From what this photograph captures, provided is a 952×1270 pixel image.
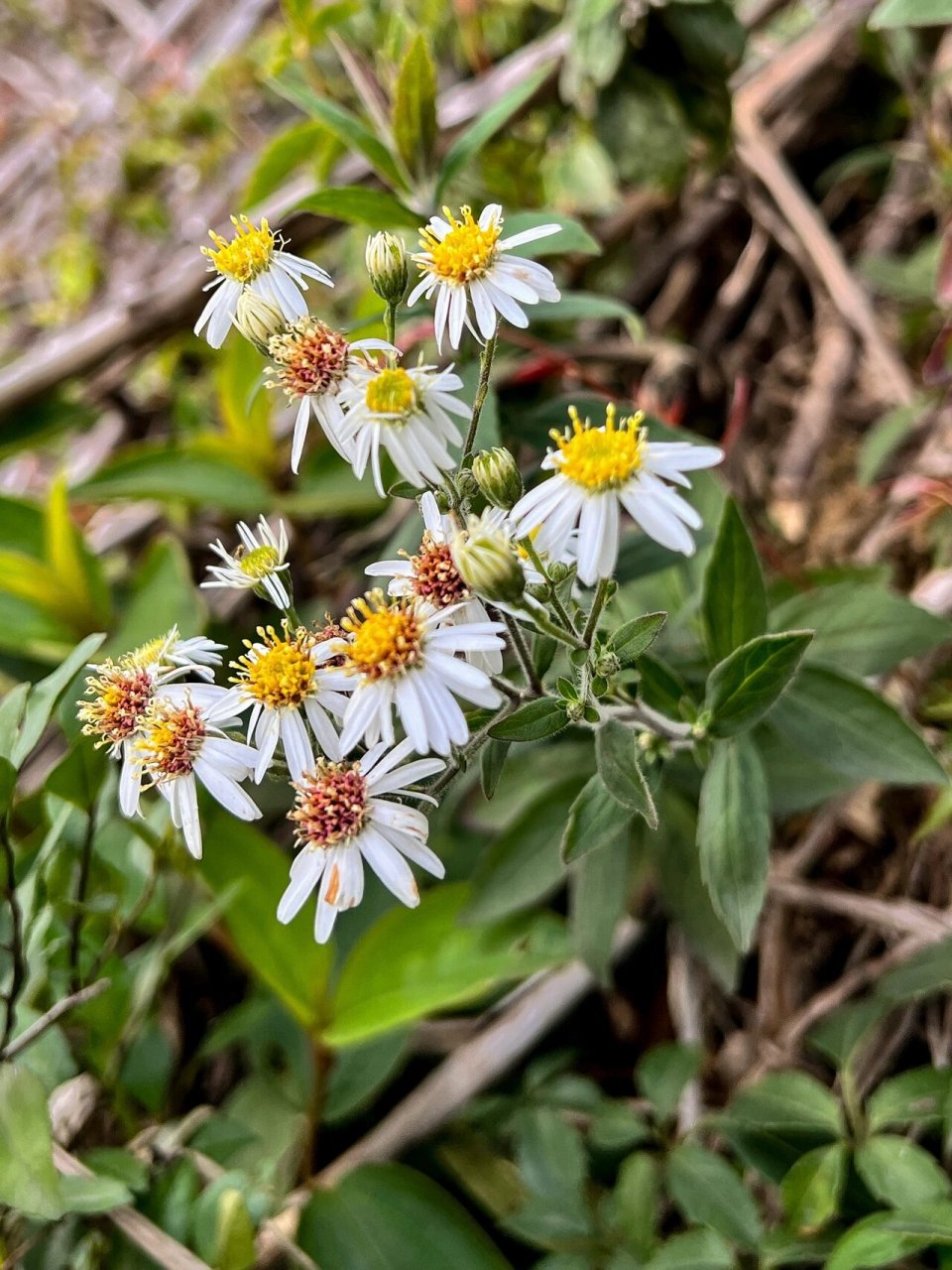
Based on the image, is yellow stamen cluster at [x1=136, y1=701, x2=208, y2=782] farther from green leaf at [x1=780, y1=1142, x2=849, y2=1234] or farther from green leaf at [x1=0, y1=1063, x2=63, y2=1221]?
green leaf at [x1=780, y1=1142, x2=849, y2=1234]

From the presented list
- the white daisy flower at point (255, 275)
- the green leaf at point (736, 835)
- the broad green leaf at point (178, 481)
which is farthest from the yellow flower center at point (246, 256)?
the broad green leaf at point (178, 481)

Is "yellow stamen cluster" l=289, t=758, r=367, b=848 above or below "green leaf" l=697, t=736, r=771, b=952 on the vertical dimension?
above

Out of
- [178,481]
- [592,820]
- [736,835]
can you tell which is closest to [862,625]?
[736,835]

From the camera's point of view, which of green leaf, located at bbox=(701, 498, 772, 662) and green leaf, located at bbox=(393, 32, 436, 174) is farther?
green leaf, located at bbox=(393, 32, 436, 174)

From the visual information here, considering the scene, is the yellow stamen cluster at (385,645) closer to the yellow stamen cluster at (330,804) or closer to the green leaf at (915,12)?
the yellow stamen cluster at (330,804)

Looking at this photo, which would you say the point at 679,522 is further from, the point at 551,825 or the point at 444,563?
the point at 551,825

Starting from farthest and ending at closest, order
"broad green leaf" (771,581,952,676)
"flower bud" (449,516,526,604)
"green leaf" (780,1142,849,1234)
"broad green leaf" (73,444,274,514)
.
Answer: "broad green leaf" (73,444,274,514) → "broad green leaf" (771,581,952,676) → "green leaf" (780,1142,849,1234) → "flower bud" (449,516,526,604)

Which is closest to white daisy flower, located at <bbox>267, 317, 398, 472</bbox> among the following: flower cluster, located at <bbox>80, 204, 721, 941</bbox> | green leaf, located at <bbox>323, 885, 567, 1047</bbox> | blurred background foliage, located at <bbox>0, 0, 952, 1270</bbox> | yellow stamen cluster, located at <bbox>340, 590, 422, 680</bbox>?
Result: flower cluster, located at <bbox>80, 204, 721, 941</bbox>

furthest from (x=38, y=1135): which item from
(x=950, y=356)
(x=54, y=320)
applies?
(x=54, y=320)
